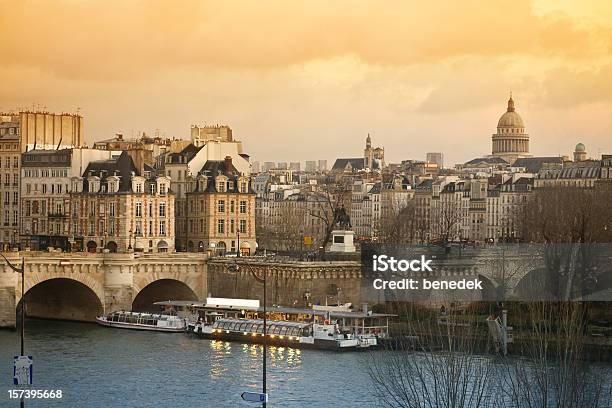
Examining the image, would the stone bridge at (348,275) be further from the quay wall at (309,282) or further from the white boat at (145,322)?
the white boat at (145,322)

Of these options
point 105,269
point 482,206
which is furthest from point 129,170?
point 482,206

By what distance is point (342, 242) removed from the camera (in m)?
67.8

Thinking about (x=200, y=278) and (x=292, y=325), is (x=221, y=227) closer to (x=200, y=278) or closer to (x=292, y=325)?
(x=200, y=278)

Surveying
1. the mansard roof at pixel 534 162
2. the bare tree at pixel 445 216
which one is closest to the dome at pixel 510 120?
the mansard roof at pixel 534 162

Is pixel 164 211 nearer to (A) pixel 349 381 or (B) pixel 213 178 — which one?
(B) pixel 213 178

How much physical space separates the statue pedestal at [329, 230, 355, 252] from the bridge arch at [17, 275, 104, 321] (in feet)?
32.4

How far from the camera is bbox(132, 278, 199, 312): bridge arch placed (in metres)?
65.3

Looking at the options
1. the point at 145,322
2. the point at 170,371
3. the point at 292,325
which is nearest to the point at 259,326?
the point at 292,325

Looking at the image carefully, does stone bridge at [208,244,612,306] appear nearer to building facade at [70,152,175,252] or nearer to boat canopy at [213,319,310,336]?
boat canopy at [213,319,310,336]

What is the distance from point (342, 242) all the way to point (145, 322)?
10938 millimetres

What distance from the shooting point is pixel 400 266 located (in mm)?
64000

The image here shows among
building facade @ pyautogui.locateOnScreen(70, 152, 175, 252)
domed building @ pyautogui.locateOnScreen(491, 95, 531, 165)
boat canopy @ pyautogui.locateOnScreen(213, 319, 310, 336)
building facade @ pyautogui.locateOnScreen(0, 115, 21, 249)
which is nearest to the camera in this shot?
boat canopy @ pyautogui.locateOnScreen(213, 319, 310, 336)

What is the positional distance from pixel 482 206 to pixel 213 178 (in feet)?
115

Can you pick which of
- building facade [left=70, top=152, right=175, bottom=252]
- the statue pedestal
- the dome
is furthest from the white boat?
the dome
